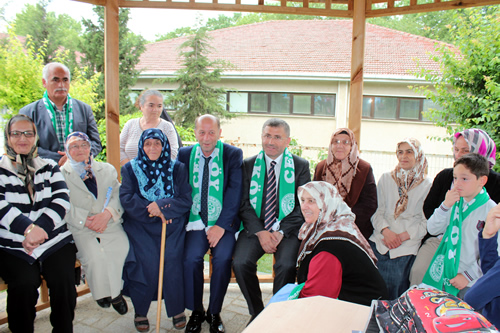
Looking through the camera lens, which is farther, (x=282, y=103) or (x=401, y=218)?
(x=282, y=103)

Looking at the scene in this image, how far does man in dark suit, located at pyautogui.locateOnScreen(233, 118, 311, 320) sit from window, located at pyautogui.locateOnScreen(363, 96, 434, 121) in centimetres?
945

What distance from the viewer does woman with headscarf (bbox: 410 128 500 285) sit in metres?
3.16

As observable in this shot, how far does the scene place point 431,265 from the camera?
3004mm

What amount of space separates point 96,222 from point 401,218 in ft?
9.00

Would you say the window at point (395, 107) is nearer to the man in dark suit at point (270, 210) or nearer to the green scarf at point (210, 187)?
the man in dark suit at point (270, 210)

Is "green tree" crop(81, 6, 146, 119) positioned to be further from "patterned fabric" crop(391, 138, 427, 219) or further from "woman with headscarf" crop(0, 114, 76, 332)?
"patterned fabric" crop(391, 138, 427, 219)

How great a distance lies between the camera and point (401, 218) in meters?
3.44

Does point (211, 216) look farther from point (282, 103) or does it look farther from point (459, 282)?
point (282, 103)

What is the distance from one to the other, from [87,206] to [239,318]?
1721mm

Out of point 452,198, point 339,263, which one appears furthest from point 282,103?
point 339,263

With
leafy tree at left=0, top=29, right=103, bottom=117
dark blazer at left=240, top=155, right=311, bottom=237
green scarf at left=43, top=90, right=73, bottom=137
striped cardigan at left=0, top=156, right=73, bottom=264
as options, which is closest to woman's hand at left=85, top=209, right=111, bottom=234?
striped cardigan at left=0, top=156, right=73, bottom=264

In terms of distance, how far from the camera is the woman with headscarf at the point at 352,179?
351 cm

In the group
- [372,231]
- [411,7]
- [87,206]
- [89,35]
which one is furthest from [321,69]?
[87,206]

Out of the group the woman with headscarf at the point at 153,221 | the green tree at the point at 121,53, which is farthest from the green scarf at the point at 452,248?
the green tree at the point at 121,53
